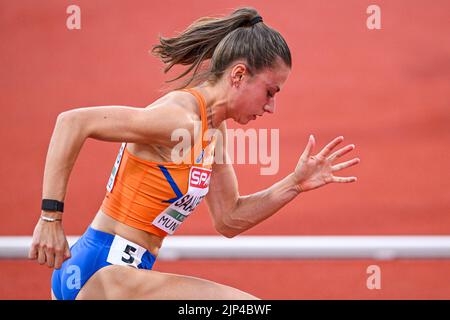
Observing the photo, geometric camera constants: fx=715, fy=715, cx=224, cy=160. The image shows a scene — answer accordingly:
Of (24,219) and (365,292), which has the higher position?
(24,219)

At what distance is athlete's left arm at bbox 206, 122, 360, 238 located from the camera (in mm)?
2695

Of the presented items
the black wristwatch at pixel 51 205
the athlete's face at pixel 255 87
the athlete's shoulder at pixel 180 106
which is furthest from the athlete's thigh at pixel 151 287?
the athlete's face at pixel 255 87

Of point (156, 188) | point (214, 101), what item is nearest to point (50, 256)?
point (156, 188)

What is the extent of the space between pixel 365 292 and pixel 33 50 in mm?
3182

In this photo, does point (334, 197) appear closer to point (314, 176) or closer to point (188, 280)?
point (314, 176)

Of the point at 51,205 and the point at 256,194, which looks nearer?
the point at 51,205

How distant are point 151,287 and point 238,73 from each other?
787 mm

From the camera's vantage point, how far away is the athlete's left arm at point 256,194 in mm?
2695

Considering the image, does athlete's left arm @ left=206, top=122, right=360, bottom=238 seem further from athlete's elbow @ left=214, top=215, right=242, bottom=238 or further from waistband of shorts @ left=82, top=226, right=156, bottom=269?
waistband of shorts @ left=82, top=226, right=156, bottom=269

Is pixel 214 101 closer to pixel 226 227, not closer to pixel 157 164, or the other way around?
pixel 157 164

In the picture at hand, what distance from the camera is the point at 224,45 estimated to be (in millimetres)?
2523

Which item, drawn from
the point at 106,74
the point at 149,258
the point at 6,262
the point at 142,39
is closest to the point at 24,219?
the point at 6,262

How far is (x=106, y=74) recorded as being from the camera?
5.65 meters

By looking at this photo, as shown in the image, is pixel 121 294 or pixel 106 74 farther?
pixel 106 74
